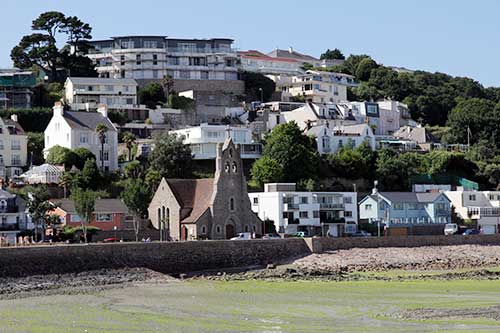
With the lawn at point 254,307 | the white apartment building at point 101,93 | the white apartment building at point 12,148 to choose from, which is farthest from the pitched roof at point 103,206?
the white apartment building at point 101,93

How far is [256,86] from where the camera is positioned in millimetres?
113750

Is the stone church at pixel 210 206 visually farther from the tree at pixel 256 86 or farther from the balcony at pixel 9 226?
the tree at pixel 256 86

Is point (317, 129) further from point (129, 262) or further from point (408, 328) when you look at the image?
point (408, 328)

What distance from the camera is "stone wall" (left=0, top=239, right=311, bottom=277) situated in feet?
171

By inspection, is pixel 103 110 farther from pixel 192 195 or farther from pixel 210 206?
pixel 210 206

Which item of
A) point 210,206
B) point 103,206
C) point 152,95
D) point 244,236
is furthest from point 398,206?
point 152,95

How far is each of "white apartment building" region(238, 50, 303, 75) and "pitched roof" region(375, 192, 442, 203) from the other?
4124 centimetres

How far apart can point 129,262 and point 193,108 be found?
46324 mm

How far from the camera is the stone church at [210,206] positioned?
69.9 m

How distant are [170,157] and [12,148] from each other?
12.8 metres

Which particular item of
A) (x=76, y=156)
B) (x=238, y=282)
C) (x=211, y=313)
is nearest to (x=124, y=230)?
(x=76, y=156)

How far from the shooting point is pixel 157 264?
57562mm

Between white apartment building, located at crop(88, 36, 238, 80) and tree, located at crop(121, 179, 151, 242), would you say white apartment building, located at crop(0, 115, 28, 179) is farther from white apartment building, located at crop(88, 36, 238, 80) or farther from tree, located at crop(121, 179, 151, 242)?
white apartment building, located at crop(88, 36, 238, 80)

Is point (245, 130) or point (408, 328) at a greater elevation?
point (245, 130)
